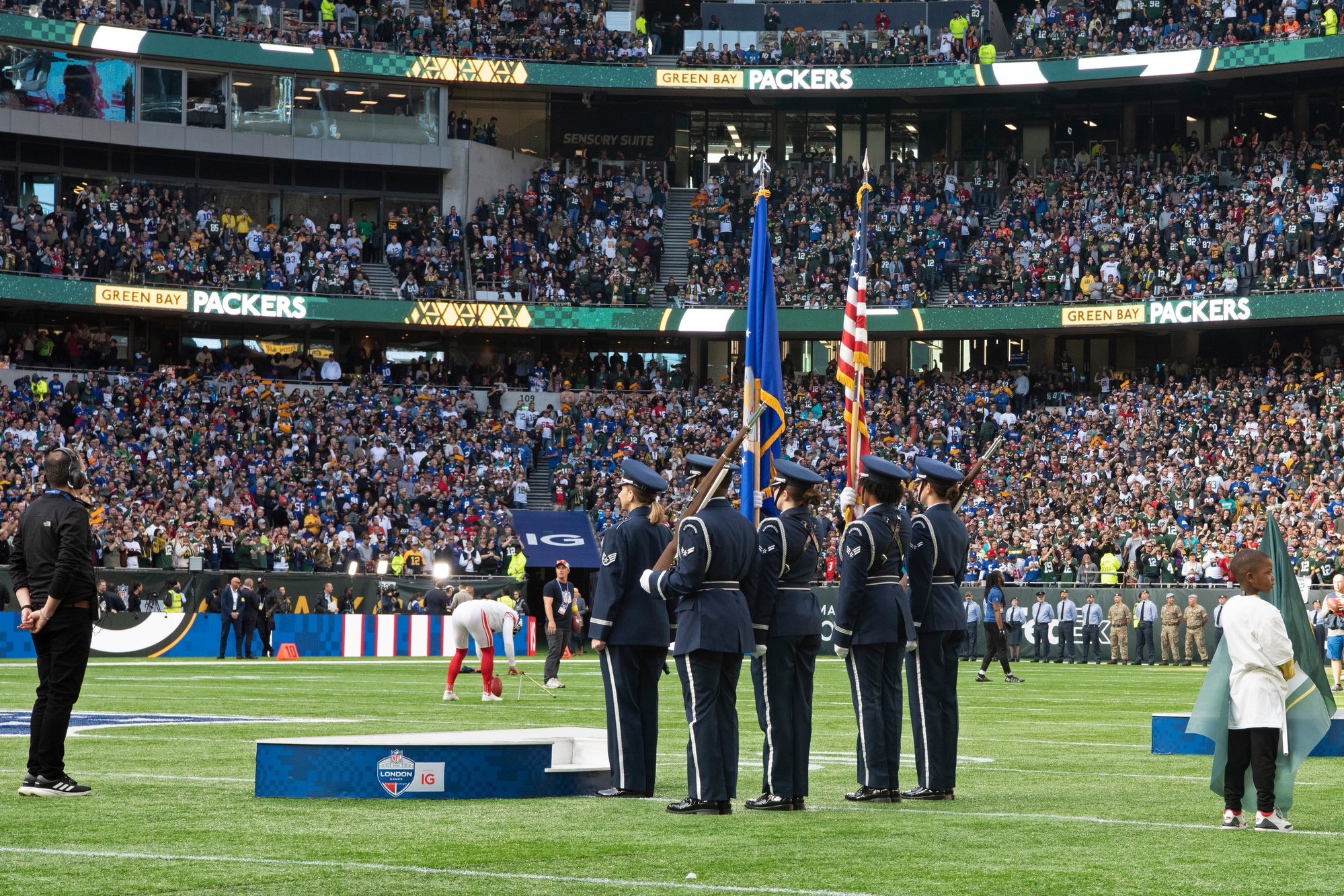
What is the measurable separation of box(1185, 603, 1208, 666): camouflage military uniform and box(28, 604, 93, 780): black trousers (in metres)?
28.4

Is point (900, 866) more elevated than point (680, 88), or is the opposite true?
point (680, 88)

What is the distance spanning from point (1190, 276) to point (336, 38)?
2560 cm

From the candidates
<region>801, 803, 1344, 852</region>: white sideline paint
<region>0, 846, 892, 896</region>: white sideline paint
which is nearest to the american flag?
<region>801, 803, 1344, 852</region>: white sideline paint

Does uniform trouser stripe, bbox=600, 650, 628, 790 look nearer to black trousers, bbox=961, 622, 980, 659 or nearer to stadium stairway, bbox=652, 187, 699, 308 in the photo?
black trousers, bbox=961, 622, 980, 659

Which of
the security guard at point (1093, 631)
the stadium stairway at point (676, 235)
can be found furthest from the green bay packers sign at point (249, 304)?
the security guard at point (1093, 631)

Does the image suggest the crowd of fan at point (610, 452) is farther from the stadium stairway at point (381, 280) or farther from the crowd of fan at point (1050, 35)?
the crowd of fan at point (1050, 35)

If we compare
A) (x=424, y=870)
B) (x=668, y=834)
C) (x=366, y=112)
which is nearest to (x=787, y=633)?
(x=668, y=834)

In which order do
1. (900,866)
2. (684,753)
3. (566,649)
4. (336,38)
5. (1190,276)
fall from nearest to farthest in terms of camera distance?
(900,866), (684,753), (566,649), (1190,276), (336,38)

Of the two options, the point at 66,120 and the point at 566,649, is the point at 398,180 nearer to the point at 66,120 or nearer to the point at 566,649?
the point at 66,120

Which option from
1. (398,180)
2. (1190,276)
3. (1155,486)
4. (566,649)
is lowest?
(566,649)

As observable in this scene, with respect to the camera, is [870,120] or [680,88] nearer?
[680,88]

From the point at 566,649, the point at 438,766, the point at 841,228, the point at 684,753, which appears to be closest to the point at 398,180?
the point at 841,228

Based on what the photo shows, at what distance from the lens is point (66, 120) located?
47781 mm

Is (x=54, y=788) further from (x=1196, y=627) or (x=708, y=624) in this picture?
(x=1196, y=627)
